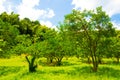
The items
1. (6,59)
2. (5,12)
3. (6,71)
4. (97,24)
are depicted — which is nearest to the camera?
(97,24)

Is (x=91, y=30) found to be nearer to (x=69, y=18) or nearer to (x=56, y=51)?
(x=69, y=18)

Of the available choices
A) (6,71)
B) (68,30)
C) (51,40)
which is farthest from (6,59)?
(68,30)

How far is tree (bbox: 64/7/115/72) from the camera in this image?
4294cm

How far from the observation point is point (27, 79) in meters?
36.2

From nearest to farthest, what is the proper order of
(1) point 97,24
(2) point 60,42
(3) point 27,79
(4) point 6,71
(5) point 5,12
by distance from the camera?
(3) point 27,79
(1) point 97,24
(4) point 6,71
(2) point 60,42
(5) point 5,12

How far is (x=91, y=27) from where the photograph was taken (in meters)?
43.4

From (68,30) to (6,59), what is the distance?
96.9ft

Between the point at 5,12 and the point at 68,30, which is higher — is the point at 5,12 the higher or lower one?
the higher one

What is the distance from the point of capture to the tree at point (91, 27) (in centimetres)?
4294

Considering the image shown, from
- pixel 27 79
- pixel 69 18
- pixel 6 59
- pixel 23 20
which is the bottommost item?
pixel 27 79

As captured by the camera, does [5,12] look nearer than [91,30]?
No

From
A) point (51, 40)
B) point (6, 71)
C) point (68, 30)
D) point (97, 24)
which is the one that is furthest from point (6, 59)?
point (97, 24)

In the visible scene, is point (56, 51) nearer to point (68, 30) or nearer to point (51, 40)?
point (51, 40)

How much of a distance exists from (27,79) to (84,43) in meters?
13.6
